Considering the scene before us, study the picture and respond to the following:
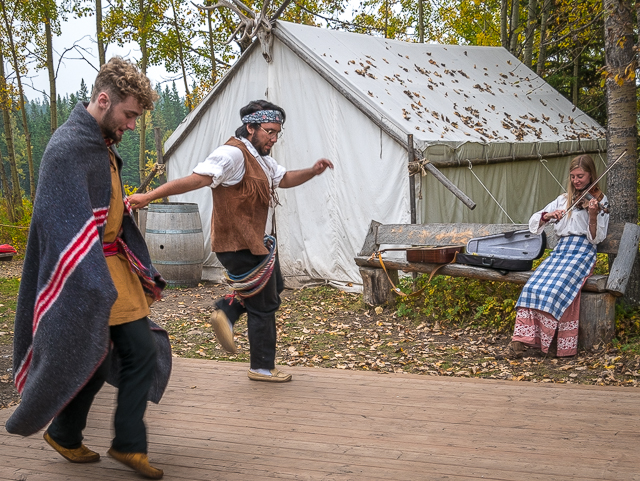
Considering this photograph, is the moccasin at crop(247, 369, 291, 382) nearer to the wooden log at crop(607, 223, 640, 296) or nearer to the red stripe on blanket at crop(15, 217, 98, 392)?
the red stripe on blanket at crop(15, 217, 98, 392)

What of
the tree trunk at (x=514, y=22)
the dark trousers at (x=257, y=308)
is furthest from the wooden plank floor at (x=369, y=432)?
the tree trunk at (x=514, y=22)

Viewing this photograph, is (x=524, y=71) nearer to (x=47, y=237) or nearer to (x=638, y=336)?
(x=638, y=336)

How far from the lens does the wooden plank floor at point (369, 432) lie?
2.66 metres

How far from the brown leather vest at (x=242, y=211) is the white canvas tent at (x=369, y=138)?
12.5 feet

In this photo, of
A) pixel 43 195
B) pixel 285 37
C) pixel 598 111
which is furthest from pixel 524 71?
pixel 43 195

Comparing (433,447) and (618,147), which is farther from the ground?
(618,147)

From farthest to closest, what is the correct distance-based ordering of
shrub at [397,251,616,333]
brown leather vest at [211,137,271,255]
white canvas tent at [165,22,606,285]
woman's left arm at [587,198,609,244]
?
white canvas tent at [165,22,606,285], shrub at [397,251,616,333], woman's left arm at [587,198,609,244], brown leather vest at [211,137,271,255]

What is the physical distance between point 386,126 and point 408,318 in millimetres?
2185

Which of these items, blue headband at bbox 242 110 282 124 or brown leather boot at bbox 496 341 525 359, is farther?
brown leather boot at bbox 496 341 525 359

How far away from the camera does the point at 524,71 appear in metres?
11.8

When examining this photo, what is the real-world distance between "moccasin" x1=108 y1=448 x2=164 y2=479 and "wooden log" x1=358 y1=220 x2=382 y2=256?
482 cm

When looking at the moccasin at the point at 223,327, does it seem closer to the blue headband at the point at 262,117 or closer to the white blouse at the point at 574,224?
the blue headband at the point at 262,117

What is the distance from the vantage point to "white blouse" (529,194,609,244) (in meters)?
5.27

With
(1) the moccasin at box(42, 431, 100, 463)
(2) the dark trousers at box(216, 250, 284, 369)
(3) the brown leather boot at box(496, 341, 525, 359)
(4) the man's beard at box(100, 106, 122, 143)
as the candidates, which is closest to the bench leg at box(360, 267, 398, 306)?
(3) the brown leather boot at box(496, 341, 525, 359)
